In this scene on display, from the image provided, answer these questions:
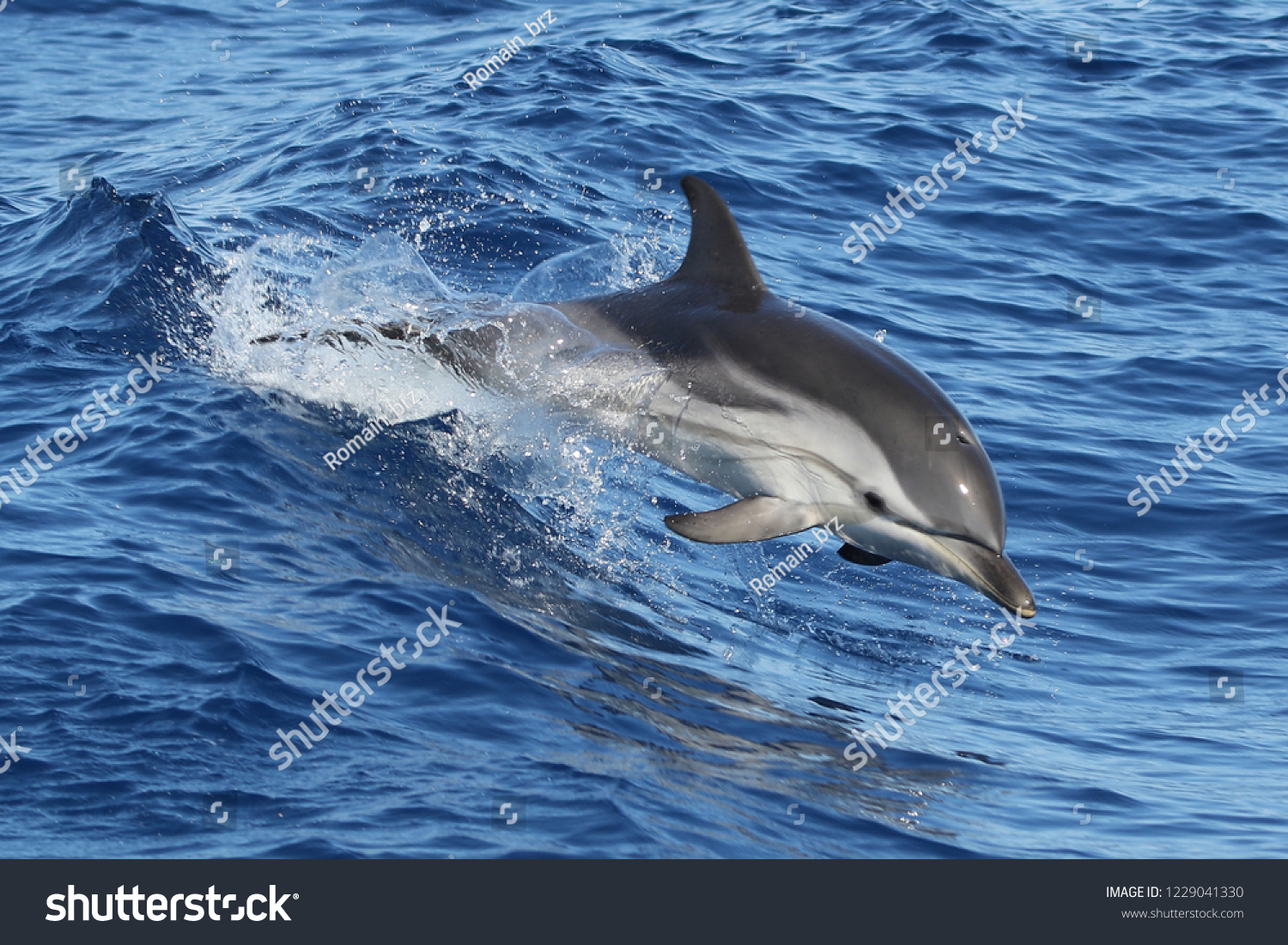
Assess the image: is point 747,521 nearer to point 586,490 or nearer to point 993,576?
point 993,576

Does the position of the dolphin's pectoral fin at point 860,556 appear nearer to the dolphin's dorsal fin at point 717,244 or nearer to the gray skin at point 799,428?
the gray skin at point 799,428

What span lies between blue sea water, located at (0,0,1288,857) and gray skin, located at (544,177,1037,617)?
706mm

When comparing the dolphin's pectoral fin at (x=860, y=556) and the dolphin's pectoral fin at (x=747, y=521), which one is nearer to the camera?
the dolphin's pectoral fin at (x=747, y=521)

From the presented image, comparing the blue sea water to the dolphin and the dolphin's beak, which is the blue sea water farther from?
the dolphin's beak

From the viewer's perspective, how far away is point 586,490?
888 centimetres

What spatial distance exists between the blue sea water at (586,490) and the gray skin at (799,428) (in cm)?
71

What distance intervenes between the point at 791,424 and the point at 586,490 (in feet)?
7.99

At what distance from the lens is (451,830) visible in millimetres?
4941

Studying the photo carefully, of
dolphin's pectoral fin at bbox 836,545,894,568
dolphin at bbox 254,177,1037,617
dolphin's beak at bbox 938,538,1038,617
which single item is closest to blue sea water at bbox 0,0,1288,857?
dolphin at bbox 254,177,1037,617

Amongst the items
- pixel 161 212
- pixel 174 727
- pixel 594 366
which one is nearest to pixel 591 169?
pixel 161 212

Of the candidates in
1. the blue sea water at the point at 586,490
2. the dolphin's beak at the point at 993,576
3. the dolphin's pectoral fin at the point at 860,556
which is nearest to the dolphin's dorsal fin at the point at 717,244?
the blue sea water at the point at 586,490

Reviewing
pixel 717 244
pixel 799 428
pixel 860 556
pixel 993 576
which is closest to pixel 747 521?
pixel 799 428

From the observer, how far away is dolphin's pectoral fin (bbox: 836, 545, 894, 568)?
6922mm

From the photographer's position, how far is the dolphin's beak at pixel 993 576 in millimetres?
6125
